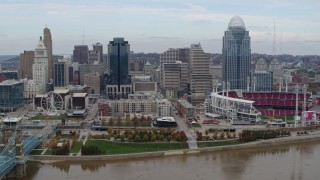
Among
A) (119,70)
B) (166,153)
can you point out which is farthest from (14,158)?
(119,70)

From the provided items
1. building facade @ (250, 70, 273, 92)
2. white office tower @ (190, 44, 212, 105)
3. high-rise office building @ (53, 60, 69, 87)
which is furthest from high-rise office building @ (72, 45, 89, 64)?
building facade @ (250, 70, 273, 92)

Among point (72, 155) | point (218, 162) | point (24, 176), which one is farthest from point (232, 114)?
point (24, 176)

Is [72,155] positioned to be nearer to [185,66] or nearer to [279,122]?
[279,122]

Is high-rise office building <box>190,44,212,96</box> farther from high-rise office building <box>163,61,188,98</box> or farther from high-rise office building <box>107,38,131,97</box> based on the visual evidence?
high-rise office building <box>107,38,131,97</box>

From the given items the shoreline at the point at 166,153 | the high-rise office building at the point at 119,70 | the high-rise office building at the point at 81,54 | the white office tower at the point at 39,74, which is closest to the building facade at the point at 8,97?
the white office tower at the point at 39,74

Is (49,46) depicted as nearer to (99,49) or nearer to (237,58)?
(99,49)
